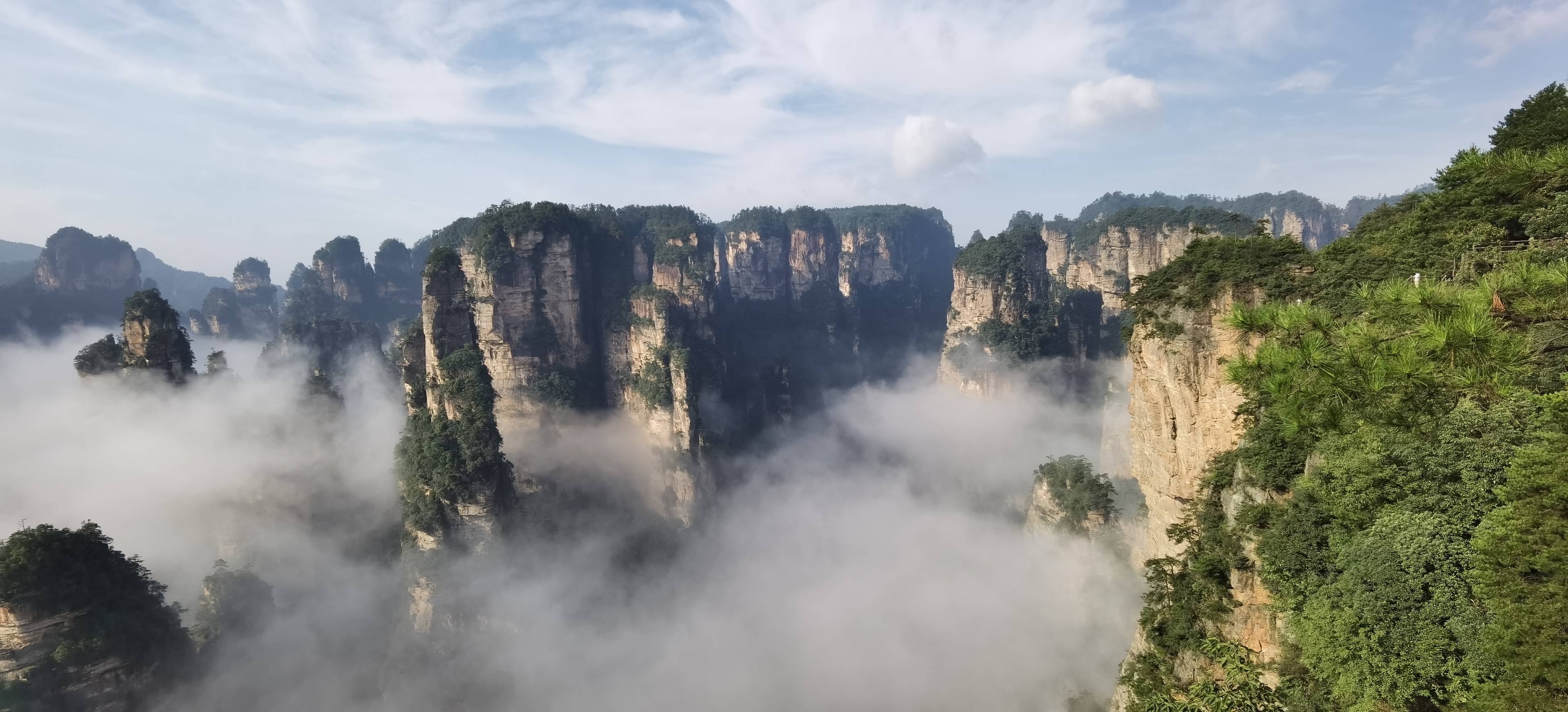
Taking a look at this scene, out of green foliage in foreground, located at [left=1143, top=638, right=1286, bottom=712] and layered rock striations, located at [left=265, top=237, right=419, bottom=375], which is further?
layered rock striations, located at [left=265, top=237, right=419, bottom=375]

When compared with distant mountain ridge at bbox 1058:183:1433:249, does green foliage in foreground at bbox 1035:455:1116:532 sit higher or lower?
lower

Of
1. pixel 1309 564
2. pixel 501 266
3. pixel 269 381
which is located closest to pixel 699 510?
pixel 501 266

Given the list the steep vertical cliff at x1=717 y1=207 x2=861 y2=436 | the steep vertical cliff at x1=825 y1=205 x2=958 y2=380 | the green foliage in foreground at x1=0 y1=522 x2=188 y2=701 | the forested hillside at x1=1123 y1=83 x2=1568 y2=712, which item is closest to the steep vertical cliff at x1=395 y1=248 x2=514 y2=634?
the green foliage in foreground at x1=0 y1=522 x2=188 y2=701

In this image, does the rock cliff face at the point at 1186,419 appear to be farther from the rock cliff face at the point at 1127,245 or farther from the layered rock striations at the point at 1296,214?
the layered rock striations at the point at 1296,214

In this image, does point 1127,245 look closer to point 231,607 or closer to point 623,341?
point 623,341

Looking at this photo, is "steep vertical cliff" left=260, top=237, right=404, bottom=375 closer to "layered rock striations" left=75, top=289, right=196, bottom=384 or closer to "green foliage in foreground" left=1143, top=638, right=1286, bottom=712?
"layered rock striations" left=75, top=289, right=196, bottom=384

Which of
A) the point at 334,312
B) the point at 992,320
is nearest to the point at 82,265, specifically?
the point at 334,312
